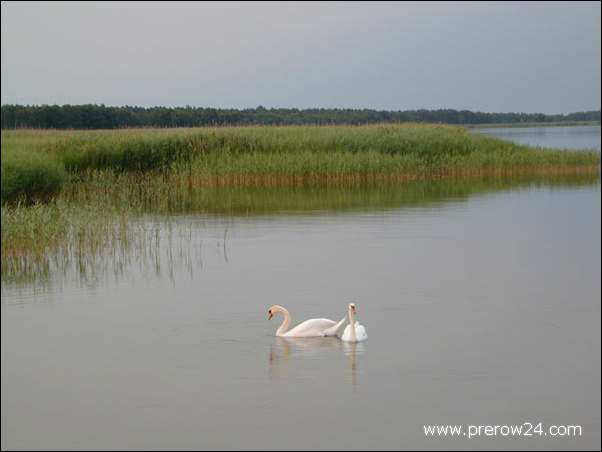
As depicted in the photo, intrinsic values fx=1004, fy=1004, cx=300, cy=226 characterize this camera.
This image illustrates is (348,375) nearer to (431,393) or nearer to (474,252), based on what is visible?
(431,393)

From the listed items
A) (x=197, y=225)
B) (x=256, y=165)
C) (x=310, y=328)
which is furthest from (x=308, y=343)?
(x=256, y=165)

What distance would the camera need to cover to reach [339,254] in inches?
635

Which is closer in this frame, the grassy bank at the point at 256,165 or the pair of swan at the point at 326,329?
the pair of swan at the point at 326,329

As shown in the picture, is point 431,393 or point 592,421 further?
point 431,393

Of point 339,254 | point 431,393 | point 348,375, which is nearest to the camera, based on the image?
point 431,393

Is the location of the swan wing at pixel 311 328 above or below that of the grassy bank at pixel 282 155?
below

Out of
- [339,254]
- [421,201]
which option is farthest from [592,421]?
[421,201]

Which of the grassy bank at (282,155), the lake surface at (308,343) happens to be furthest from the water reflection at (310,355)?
the grassy bank at (282,155)

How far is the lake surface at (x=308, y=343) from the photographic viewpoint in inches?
313

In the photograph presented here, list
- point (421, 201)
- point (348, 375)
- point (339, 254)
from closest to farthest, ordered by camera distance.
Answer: point (348, 375) → point (339, 254) → point (421, 201)

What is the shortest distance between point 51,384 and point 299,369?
89.4 inches

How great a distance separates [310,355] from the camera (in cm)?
1002

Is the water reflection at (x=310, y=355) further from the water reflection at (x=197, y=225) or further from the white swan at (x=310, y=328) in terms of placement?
the water reflection at (x=197, y=225)

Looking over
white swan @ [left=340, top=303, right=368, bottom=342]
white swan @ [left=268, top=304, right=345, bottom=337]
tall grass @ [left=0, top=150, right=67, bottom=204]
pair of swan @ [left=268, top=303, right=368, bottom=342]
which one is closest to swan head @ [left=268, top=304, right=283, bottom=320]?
pair of swan @ [left=268, top=303, right=368, bottom=342]
